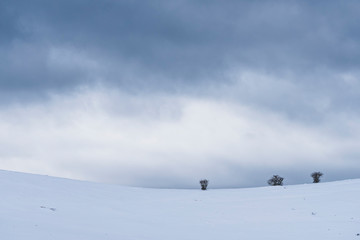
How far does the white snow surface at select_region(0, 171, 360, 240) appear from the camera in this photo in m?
18.2

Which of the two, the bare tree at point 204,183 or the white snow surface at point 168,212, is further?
the bare tree at point 204,183

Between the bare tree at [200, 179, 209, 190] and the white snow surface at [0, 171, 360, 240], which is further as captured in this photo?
the bare tree at [200, 179, 209, 190]

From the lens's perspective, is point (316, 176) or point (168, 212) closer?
point (168, 212)

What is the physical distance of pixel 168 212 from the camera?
25000 mm

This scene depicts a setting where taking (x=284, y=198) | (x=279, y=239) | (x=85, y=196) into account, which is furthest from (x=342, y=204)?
(x=85, y=196)

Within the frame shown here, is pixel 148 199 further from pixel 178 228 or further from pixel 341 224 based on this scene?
pixel 341 224

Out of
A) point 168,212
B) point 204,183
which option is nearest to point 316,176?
point 204,183

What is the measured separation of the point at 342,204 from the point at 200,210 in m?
7.15

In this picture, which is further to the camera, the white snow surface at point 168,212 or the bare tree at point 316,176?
the bare tree at point 316,176

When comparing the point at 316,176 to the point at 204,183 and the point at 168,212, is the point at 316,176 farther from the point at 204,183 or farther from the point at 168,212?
the point at 168,212

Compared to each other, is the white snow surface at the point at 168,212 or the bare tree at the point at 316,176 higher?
the bare tree at the point at 316,176

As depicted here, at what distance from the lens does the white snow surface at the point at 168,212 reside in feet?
59.9

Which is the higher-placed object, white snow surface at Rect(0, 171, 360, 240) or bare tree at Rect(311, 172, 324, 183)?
bare tree at Rect(311, 172, 324, 183)

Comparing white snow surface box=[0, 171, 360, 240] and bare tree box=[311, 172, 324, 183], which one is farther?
bare tree box=[311, 172, 324, 183]
